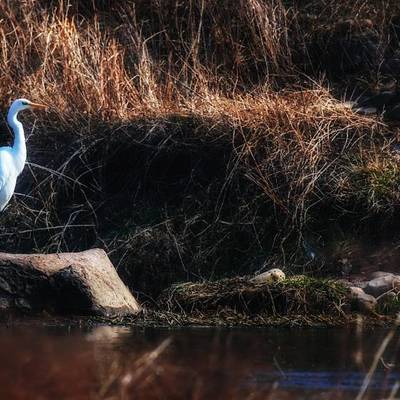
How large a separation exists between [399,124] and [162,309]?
→ 322cm

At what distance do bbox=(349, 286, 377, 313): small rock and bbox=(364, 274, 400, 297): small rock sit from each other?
0.36 ft

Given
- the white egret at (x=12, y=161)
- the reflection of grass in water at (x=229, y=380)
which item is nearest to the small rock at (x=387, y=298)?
the reflection of grass in water at (x=229, y=380)

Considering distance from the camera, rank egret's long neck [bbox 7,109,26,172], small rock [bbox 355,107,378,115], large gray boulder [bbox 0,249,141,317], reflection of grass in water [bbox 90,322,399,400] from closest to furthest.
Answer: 1. reflection of grass in water [bbox 90,322,399,400]
2. large gray boulder [bbox 0,249,141,317]
3. egret's long neck [bbox 7,109,26,172]
4. small rock [bbox 355,107,378,115]

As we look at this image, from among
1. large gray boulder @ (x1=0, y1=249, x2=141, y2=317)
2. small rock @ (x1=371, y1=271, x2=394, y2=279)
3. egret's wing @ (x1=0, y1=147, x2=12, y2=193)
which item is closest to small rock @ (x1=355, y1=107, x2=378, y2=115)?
small rock @ (x1=371, y1=271, x2=394, y2=279)

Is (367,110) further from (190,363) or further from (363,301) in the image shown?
(190,363)

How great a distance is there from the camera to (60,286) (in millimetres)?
7859

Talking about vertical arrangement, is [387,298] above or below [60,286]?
below

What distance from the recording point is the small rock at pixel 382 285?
785 centimetres

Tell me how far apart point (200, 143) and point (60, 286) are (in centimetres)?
229

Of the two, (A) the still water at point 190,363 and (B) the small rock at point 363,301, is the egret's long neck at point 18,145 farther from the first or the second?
(B) the small rock at point 363,301

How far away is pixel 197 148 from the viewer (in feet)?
31.5

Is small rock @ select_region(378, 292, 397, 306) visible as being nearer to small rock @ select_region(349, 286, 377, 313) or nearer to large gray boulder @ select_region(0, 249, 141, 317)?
small rock @ select_region(349, 286, 377, 313)

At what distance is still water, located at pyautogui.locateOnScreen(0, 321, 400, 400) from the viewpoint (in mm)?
5543

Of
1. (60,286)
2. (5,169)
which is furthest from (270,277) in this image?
(5,169)
